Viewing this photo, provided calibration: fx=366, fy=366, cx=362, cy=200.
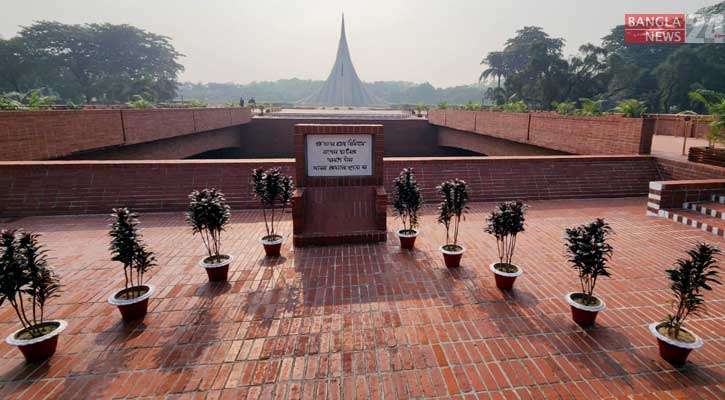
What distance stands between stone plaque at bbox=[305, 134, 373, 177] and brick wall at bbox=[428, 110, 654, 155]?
8.85 m

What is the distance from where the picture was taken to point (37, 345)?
326 centimetres

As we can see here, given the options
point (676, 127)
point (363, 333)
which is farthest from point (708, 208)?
point (676, 127)

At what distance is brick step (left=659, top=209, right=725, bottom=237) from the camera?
6700 mm

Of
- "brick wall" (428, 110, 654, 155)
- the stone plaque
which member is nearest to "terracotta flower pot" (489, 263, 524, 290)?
the stone plaque

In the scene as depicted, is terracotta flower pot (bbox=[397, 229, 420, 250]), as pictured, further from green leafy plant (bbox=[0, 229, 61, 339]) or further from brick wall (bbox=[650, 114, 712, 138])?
brick wall (bbox=[650, 114, 712, 138])

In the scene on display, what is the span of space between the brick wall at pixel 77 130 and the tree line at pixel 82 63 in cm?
3134

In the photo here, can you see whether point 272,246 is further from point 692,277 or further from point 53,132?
point 53,132

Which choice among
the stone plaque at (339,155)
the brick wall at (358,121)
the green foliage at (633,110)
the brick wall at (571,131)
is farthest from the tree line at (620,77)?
the stone plaque at (339,155)

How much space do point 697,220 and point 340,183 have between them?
22.7 ft

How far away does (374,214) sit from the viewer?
6555 millimetres

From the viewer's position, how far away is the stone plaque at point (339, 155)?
21.6ft

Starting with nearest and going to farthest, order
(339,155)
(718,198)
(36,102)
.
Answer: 1. (339,155)
2. (718,198)
3. (36,102)

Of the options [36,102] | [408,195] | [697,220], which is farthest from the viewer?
[36,102]

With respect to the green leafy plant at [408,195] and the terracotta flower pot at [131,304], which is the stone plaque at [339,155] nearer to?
the green leafy plant at [408,195]
